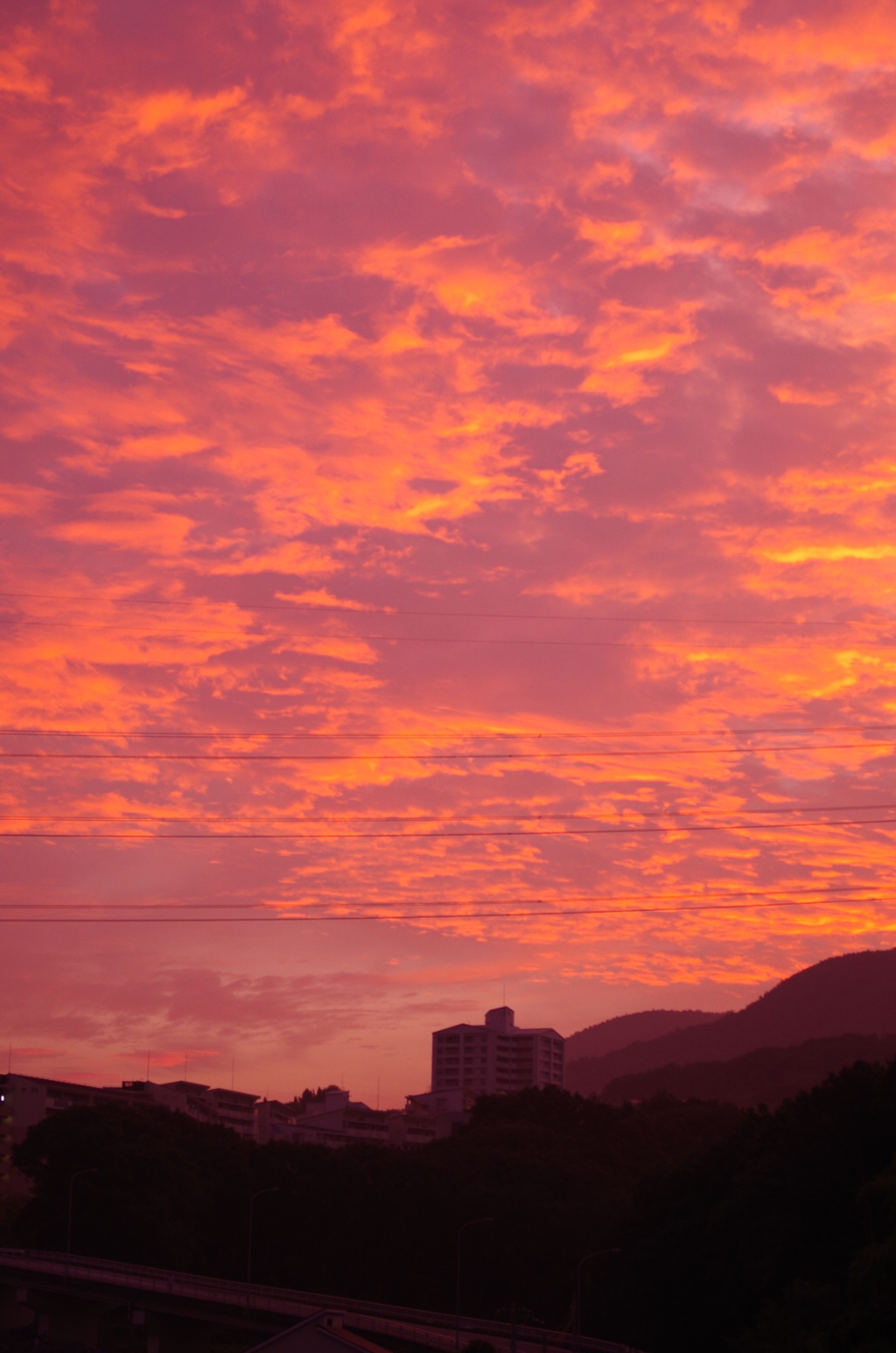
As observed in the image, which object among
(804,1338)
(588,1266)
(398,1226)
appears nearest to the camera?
(804,1338)

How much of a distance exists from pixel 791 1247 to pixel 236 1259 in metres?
82.5

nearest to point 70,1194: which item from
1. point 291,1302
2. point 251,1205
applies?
point 251,1205

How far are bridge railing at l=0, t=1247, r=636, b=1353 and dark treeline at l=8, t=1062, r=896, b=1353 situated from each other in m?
3.11

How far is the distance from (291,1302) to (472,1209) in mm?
20234

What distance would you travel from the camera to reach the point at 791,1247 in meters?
68.1

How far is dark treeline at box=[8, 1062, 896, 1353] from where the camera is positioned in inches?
3189

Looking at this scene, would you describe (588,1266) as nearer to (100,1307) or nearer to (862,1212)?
(100,1307)

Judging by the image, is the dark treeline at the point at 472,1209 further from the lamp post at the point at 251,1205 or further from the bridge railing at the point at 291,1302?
the bridge railing at the point at 291,1302

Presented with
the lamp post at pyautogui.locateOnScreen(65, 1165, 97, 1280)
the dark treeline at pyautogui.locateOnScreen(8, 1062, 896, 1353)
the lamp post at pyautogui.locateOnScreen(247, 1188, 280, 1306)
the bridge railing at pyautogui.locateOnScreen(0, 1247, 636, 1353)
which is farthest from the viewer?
the lamp post at pyautogui.locateOnScreen(65, 1165, 97, 1280)

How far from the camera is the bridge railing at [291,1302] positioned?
94.4 metres

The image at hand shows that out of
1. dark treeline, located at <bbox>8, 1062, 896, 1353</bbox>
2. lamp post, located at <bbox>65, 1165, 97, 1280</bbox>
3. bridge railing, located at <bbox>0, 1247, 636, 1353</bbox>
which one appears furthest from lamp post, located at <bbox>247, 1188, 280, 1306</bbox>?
lamp post, located at <bbox>65, 1165, 97, 1280</bbox>

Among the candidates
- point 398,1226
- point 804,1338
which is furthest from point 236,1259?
point 804,1338

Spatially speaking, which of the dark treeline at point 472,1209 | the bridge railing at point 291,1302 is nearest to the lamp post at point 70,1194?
the dark treeline at point 472,1209

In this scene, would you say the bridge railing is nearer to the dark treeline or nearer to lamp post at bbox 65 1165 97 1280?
the dark treeline
